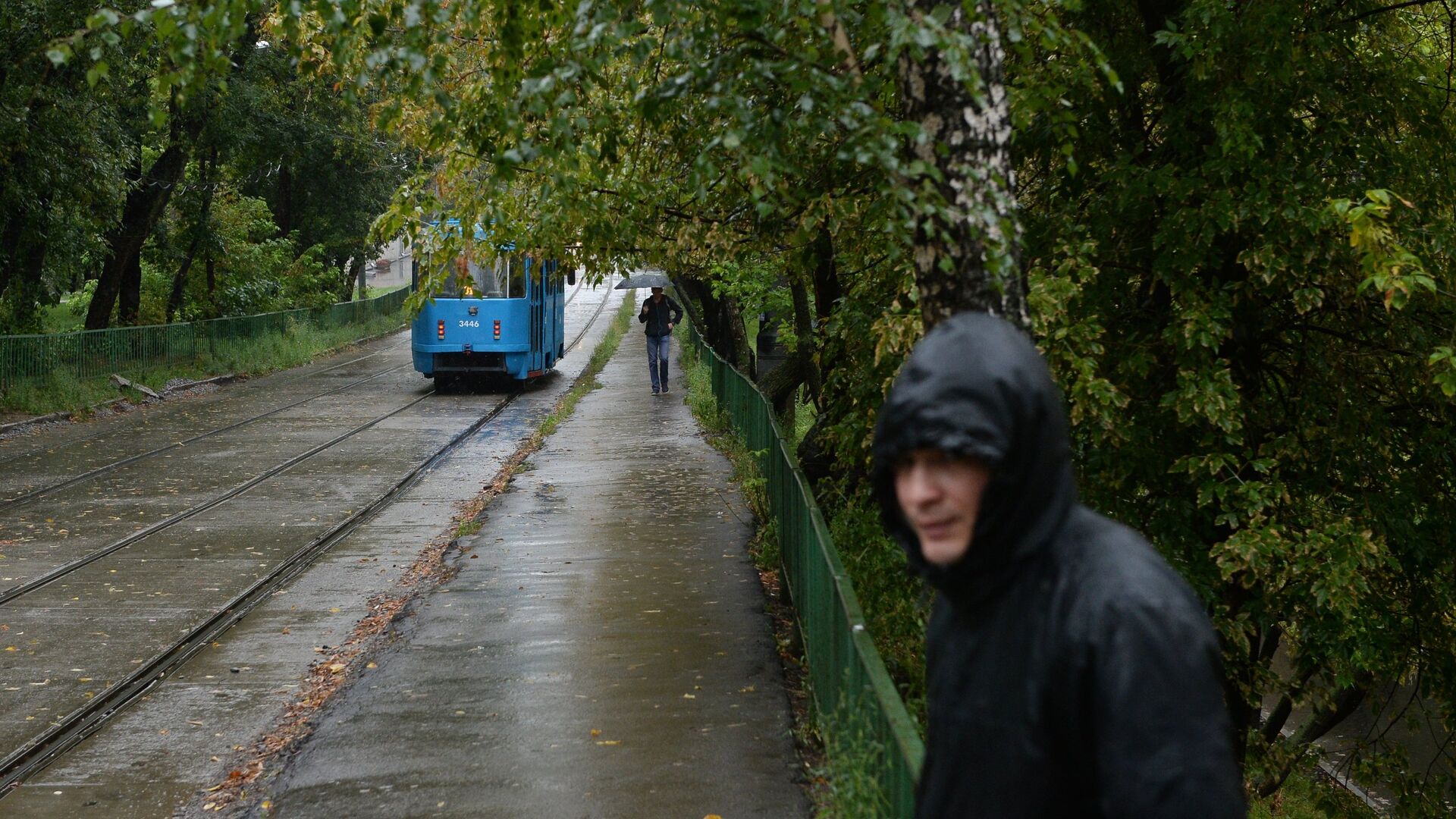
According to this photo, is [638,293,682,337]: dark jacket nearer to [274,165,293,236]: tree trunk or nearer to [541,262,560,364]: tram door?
[541,262,560,364]: tram door

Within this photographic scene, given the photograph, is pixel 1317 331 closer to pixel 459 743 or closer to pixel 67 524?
pixel 459 743

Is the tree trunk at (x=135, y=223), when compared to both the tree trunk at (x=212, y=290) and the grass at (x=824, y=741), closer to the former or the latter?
the tree trunk at (x=212, y=290)

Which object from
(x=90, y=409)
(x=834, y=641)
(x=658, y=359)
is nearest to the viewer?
(x=834, y=641)

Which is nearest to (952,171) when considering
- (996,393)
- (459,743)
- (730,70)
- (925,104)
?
(925,104)

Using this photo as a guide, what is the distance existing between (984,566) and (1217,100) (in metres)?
6.03

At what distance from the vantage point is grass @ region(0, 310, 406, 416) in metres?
21.4

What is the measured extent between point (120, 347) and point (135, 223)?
158 inches

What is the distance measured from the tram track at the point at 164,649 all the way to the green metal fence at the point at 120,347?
3.61 m

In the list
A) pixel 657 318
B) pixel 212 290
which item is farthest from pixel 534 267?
pixel 212 290

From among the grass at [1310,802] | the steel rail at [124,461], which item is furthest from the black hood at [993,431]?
the steel rail at [124,461]

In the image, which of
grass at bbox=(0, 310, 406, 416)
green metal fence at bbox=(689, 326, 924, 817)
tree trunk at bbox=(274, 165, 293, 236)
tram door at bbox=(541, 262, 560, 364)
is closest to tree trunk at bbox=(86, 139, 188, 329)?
grass at bbox=(0, 310, 406, 416)

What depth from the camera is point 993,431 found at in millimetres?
1758

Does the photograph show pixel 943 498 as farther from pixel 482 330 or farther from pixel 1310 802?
pixel 482 330

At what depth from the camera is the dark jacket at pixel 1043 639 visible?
1.65m
